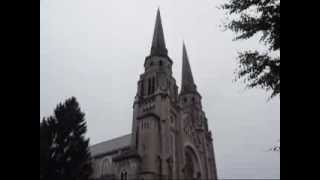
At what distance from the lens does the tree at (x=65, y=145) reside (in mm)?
27203

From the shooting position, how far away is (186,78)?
60.7 meters

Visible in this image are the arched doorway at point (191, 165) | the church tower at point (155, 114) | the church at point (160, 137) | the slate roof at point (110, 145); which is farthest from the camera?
the slate roof at point (110, 145)

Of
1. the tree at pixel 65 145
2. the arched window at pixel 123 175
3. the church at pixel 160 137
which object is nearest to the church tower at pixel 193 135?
the church at pixel 160 137

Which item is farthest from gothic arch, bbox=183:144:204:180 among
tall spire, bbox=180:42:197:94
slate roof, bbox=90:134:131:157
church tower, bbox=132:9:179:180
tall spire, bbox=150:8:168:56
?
tall spire, bbox=150:8:168:56

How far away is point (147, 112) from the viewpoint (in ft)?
136

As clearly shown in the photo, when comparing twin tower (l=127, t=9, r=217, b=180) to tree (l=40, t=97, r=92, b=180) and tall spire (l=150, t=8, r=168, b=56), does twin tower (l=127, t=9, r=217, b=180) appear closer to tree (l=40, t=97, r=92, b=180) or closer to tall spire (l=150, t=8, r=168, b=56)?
tall spire (l=150, t=8, r=168, b=56)

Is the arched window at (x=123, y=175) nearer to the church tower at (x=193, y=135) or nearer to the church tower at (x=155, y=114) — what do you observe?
the church tower at (x=155, y=114)

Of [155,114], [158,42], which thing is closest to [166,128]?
[155,114]

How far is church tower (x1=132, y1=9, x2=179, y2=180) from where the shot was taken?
3803cm

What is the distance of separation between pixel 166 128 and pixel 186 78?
21.4 m

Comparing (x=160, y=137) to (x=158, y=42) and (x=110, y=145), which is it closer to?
(x=110, y=145)

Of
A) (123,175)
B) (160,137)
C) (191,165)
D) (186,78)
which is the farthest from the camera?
(186,78)
